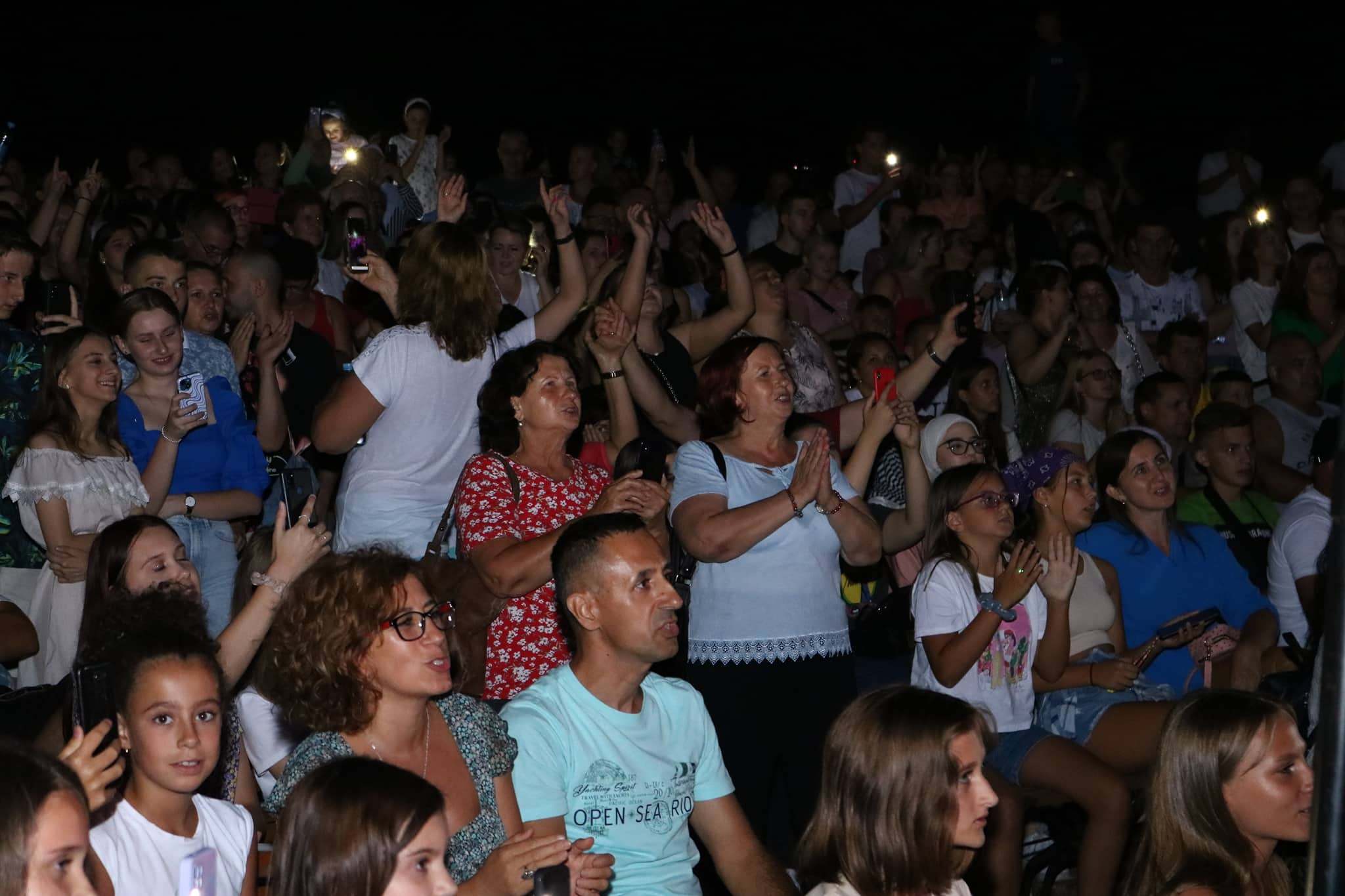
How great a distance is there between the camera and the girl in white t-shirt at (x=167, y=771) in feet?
10.0

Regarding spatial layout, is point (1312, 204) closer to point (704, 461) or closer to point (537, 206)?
point (537, 206)

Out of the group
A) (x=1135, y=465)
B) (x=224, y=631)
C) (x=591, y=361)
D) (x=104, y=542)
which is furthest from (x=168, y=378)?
(x=1135, y=465)

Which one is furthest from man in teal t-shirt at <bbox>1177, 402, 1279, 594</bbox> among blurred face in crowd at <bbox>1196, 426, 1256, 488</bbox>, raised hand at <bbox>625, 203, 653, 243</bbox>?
raised hand at <bbox>625, 203, 653, 243</bbox>

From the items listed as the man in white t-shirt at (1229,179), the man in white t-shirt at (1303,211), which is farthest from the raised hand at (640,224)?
the man in white t-shirt at (1229,179)

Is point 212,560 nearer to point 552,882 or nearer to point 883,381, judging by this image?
point 883,381

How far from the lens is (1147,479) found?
5.60m

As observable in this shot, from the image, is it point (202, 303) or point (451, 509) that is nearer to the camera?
point (451, 509)

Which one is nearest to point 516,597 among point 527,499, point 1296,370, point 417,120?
point 527,499

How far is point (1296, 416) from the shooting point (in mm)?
7508

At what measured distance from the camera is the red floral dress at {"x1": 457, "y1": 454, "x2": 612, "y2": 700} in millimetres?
4254

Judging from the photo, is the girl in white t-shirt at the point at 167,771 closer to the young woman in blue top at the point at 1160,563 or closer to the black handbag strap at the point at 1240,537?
the young woman in blue top at the point at 1160,563

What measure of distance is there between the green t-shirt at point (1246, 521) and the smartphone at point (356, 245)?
10.9 ft

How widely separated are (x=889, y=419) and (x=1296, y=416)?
3501 mm

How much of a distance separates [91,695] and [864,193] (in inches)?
337
